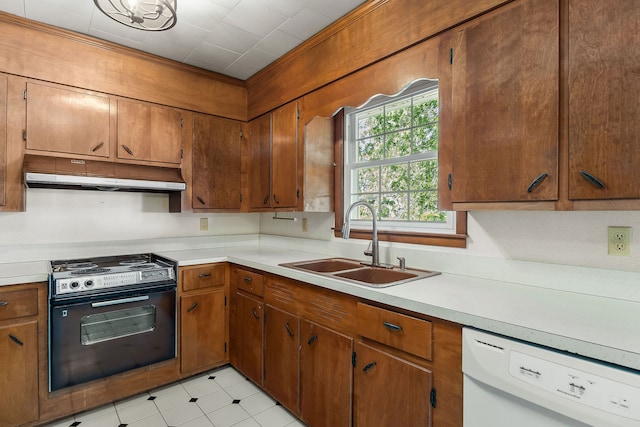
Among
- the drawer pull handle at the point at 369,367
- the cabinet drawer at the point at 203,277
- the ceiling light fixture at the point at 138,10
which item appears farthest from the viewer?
the cabinet drawer at the point at 203,277

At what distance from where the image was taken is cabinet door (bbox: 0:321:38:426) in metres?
1.84

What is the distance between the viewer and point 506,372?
3.42 ft

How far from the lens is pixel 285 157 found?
8.64 feet

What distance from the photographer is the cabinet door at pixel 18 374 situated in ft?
6.03

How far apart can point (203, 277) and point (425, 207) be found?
66.2 inches

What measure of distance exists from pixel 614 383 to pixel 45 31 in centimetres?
335

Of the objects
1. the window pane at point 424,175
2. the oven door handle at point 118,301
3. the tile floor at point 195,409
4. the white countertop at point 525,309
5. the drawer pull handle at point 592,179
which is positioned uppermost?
the window pane at point 424,175

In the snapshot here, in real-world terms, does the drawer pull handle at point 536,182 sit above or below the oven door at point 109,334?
above

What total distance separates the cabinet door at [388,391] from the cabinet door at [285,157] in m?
1.34

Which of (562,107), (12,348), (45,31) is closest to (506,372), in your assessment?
(562,107)

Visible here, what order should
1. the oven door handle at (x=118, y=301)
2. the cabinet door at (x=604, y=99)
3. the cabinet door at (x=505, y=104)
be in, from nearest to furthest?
the cabinet door at (x=604, y=99), the cabinet door at (x=505, y=104), the oven door handle at (x=118, y=301)

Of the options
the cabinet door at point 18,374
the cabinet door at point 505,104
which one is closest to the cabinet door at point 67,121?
the cabinet door at point 18,374

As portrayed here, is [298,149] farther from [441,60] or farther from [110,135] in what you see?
[110,135]

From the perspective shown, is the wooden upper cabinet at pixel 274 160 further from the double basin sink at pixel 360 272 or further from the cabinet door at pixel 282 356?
the cabinet door at pixel 282 356
